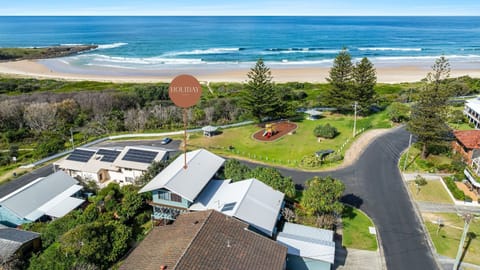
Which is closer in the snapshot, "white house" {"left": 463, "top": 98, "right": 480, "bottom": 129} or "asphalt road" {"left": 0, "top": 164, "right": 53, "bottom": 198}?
"asphalt road" {"left": 0, "top": 164, "right": 53, "bottom": 198}

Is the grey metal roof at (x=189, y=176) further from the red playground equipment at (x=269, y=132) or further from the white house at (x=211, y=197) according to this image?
the red playground equipment at (x=269, y=132)

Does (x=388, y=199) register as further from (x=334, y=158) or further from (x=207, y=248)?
(x=207, y=248)

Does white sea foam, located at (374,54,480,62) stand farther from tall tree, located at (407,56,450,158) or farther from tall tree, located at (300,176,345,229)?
tall tree, located at (300,176,345,229)

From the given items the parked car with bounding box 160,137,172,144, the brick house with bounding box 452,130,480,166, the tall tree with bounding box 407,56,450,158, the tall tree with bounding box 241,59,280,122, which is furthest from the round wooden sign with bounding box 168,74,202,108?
the brick house with bounding box 452,130,480,166

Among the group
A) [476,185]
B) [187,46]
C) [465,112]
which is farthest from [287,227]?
[187,46]

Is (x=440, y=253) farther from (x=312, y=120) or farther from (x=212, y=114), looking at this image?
(x=212, y=114)
